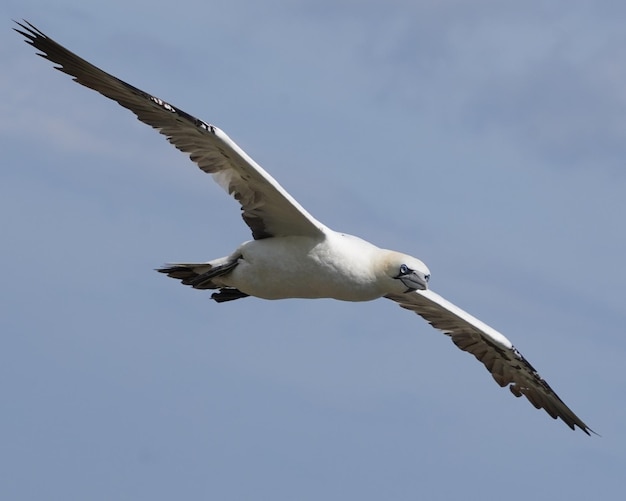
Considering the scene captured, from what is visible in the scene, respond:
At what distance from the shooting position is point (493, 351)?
18844 mm

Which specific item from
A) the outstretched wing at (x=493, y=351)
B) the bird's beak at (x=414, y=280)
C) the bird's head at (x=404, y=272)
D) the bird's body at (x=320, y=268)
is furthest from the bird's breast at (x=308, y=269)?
the outstretched wing at (x=493, y=351)

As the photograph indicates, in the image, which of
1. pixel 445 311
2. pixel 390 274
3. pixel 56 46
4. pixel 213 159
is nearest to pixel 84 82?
pixel 56 46

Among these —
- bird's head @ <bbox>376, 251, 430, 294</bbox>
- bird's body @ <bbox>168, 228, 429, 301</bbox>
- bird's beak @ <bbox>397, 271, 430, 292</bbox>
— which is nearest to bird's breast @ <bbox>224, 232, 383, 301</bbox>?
bird's body @ <bbox>168, 228, 429, 301</bbox>

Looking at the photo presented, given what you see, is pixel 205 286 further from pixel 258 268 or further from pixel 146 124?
pixel 146 124

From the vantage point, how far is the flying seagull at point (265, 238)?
15211mm

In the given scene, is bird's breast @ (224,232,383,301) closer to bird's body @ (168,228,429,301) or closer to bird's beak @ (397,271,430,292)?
bird's body @ (168,228,429,301)

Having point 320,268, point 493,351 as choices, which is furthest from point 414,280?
point 493,351

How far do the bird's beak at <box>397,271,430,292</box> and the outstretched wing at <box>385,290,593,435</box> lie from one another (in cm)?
245

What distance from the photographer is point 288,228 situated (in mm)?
16016

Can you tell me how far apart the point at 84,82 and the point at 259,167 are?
2062 mm

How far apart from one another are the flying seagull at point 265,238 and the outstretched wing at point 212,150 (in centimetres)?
1

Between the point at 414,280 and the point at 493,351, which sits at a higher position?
the point at 493,351

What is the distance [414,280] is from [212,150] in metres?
2.58

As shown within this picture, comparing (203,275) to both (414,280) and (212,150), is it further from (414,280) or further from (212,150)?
(414,280)
